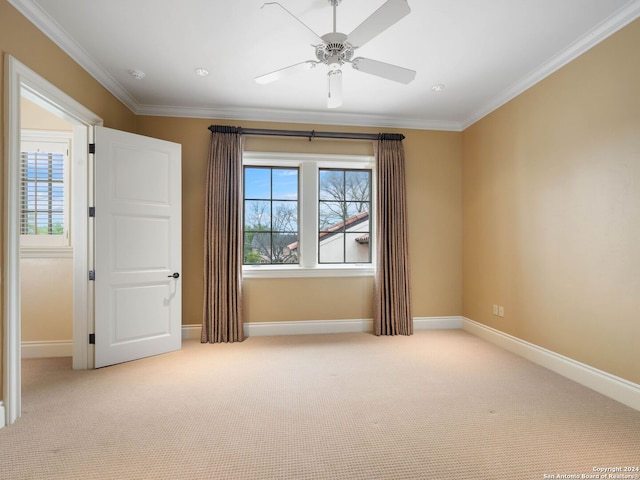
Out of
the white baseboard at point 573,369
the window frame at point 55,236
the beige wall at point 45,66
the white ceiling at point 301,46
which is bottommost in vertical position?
the white baseboard at point 573,369

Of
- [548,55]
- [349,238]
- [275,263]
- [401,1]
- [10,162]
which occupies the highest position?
[548,55]

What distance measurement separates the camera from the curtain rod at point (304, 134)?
155 inches

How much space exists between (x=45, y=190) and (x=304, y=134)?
9.79 ft

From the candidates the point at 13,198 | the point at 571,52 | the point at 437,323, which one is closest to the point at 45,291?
the point at 13,198

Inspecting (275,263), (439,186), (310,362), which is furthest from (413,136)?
(310,362)

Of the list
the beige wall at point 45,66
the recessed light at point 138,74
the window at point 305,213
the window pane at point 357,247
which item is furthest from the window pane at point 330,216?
the beige wall at point 45,66

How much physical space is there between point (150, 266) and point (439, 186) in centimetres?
383

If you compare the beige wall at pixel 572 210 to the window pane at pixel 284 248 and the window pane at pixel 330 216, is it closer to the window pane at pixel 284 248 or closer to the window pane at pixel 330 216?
the window pane at pixel 330 216

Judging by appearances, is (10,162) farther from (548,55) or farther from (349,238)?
(548,55)

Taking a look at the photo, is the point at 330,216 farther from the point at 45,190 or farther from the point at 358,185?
the point at 45,190

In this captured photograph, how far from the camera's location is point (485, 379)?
2795 millimetres

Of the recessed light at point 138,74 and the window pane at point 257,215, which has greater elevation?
the recessed light at point 138,74

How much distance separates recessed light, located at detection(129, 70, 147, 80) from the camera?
10.2ft

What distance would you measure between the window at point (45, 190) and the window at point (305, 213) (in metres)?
1.96
